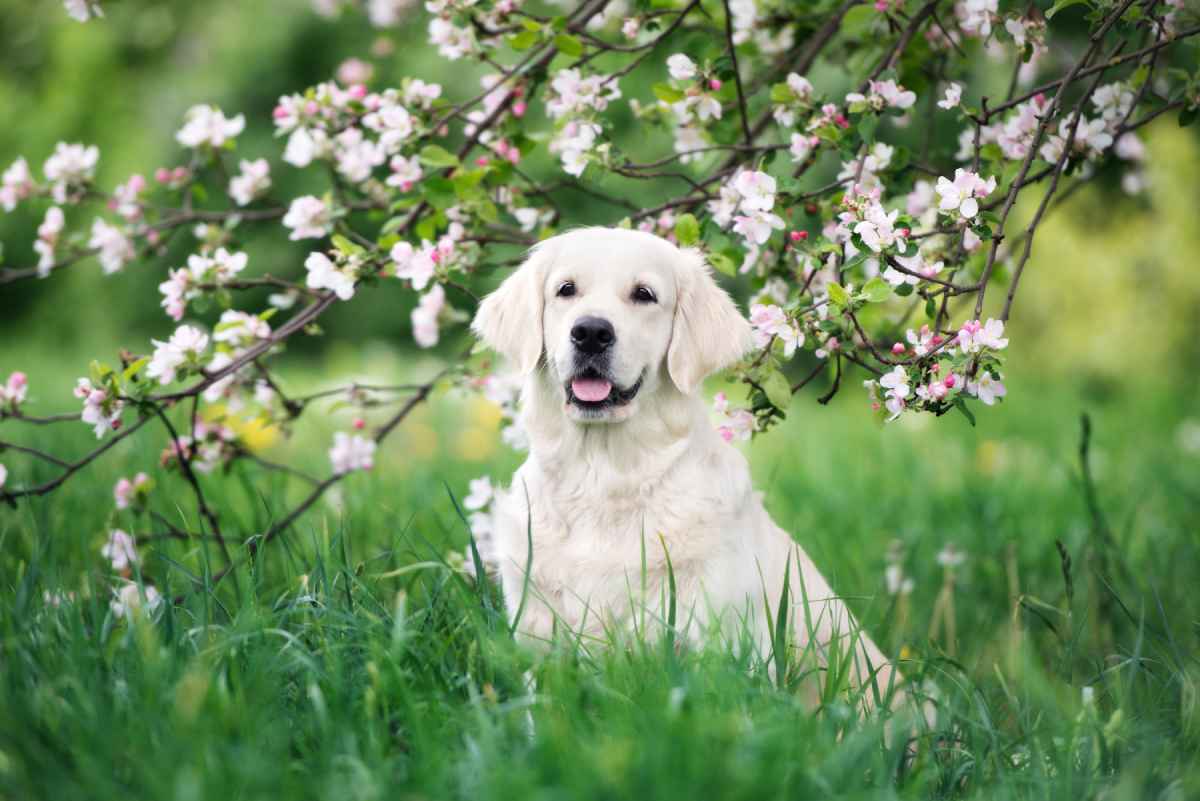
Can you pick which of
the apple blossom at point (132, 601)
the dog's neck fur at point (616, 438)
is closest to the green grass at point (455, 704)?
the apple blossom at point (132, 601)

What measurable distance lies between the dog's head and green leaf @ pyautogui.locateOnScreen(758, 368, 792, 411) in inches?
4.2

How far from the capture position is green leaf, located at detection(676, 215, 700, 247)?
8.98 feet

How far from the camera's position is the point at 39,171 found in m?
12.0

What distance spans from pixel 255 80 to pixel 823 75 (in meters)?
6.03

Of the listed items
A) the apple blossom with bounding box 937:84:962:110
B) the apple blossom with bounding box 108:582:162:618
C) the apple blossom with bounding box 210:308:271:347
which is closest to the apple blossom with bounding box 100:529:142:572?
the apple blossom with bounding box 108:582:162:618

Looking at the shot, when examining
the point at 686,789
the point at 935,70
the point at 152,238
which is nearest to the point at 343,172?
the point at 152,238

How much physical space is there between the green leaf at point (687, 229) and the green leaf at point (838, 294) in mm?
539

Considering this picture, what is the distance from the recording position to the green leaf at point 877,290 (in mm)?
2268

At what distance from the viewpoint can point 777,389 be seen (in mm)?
2588

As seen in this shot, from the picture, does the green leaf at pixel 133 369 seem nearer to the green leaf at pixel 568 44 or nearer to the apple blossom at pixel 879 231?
the green leaf at pixel 568 44

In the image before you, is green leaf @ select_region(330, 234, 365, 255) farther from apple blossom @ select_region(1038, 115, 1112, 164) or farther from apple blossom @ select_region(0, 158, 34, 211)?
apple blossom @ select_region(1038, 115, 1112, 164)

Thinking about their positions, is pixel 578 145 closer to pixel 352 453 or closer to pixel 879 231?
pixel 879 231

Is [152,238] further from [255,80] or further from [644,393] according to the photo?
[255,80]

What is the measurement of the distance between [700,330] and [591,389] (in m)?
0.31
